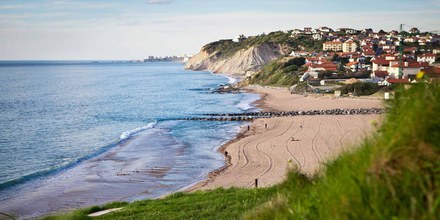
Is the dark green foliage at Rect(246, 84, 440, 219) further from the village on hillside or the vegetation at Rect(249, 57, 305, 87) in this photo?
the vegetation at Rect(249, 57, 305, 87)

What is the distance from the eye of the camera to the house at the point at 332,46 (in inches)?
5763

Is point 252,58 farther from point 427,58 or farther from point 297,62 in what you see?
point 427,58

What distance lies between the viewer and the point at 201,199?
16.5m

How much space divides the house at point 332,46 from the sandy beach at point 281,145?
84441 mm

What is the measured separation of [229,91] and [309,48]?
67.9m

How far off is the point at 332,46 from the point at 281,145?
11761 cm

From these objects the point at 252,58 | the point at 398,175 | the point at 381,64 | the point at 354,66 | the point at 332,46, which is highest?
the point at 332,46

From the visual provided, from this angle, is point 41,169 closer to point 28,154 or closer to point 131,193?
point 28,154

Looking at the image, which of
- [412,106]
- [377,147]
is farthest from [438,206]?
[412,106]

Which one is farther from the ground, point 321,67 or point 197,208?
point 321,67

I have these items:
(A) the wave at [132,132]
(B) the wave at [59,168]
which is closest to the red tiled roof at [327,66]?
(A) the wave at [132,132]

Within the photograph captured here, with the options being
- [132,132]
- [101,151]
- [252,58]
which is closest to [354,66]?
[252,58]

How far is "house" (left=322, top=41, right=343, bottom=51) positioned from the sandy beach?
84.4 metres

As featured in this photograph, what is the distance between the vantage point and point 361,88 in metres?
Result: 73.8
